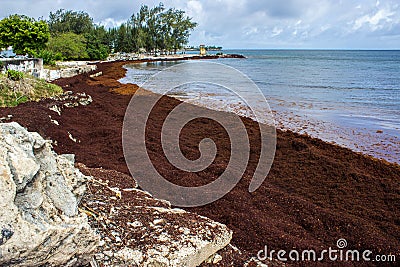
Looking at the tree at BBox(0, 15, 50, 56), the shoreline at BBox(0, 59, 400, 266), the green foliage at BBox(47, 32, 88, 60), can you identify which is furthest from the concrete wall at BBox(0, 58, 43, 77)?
the green foliage at BBox(47, 32, 88, 60)

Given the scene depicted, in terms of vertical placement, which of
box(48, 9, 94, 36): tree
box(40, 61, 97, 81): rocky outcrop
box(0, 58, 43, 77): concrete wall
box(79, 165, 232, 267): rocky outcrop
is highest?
box(48, 9, 94, 36): tree

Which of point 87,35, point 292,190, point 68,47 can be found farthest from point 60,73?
point 87,35

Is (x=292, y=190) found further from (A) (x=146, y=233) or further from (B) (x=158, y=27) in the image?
(B) (x=158, y=27)

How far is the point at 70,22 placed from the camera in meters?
74.8

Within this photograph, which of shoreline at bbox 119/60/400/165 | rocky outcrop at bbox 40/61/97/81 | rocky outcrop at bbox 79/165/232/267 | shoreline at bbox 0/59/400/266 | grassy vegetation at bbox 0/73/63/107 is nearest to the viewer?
rocky outcrop at bbox 79/165/232/267

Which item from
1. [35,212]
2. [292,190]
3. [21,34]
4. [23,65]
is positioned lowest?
[292,190]

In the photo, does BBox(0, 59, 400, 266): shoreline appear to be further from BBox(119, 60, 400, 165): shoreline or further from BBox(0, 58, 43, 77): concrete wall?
BBox(0, 58, 43, 77): concrete wall

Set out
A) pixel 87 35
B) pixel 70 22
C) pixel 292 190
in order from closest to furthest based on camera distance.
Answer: pixel 292 190 → pixel 87 35 → pixel 70 22

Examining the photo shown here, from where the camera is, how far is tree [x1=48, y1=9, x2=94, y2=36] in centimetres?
7238

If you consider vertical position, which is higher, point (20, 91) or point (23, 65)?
point (23, 65)

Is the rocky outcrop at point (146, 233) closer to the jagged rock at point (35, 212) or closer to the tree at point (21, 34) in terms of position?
the jagged rock at point (35, 212)

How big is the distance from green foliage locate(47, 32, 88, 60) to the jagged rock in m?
46.0

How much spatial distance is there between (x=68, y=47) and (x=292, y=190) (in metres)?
48.8

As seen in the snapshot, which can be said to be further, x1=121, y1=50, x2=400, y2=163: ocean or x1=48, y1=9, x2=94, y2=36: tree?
x1=48, y1=9, x2=94, y2=36: tree
